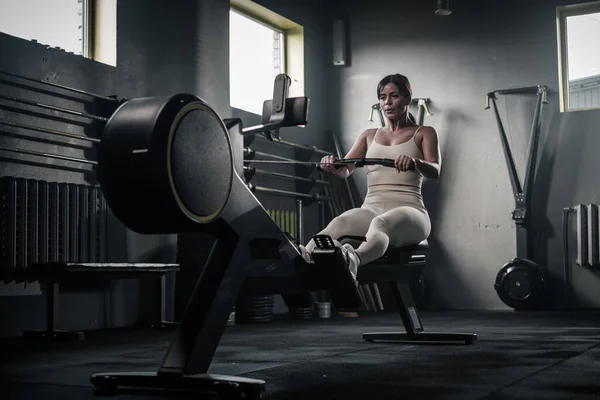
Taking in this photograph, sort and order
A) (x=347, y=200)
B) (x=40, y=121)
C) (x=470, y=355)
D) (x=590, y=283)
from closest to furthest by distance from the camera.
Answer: (x=470, y=355)
(x=40, y=121)
(x=590, y=283)
(x=347, y=200)

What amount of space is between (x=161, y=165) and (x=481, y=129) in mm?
5863

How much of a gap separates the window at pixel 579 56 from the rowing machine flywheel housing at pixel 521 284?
5.05ft

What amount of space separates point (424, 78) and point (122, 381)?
6.07 metres

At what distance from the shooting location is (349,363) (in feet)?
10.2

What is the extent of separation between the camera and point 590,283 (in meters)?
7.00

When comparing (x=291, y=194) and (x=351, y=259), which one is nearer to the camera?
(x=351, y=259)

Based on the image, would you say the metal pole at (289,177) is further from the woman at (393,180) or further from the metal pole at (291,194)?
the woman at (393,180)

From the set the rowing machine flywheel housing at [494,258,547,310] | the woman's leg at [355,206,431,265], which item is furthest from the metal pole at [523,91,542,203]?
the woman's leg at [355,206,431,265]

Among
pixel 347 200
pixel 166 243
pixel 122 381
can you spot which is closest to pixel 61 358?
pixel 122 381

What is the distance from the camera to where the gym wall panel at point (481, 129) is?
284 inches

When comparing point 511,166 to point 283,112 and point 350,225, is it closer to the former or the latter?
point 350,225

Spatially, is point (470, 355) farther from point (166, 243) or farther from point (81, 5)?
point (81, 5)

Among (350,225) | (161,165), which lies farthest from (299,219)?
(161,165)

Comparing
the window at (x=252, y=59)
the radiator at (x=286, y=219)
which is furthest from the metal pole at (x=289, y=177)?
the window at (x=252, y=59)
